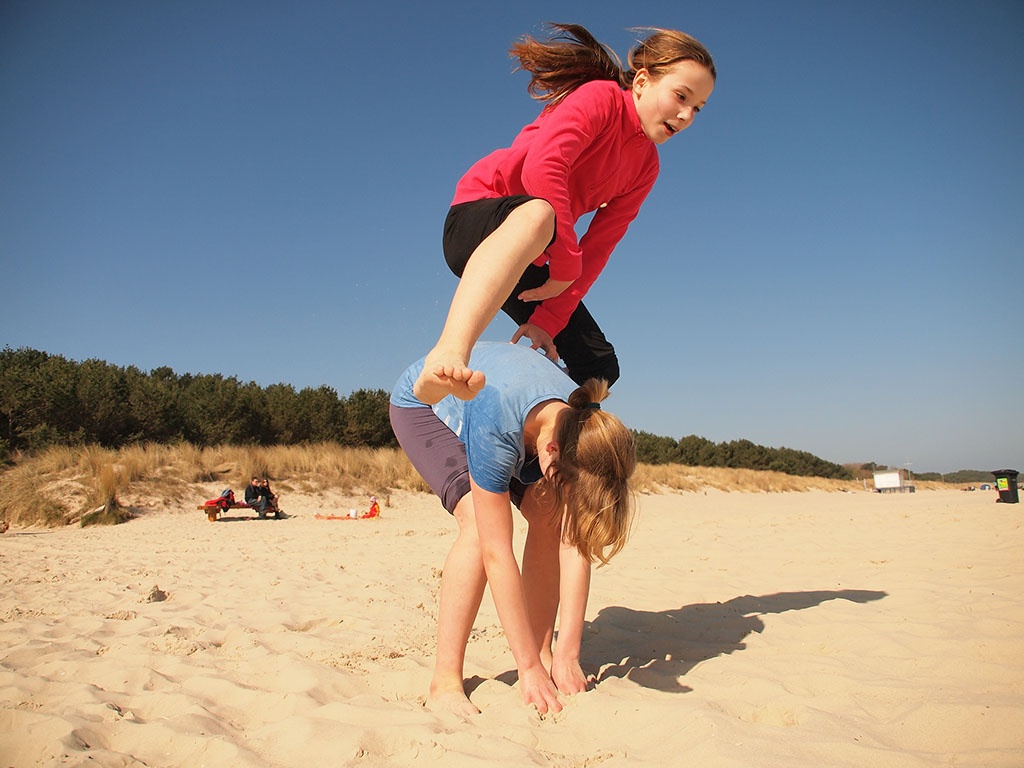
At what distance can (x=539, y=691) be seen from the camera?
6.22 feet

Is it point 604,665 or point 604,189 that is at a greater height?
point 604,189

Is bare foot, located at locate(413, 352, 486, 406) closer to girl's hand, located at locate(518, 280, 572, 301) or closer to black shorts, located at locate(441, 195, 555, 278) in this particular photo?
black shorts, located at locate(441, 195, 555, 278)

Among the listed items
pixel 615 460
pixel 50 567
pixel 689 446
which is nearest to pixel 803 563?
pixel 615 460

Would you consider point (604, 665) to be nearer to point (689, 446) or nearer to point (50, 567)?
point (50, 567)

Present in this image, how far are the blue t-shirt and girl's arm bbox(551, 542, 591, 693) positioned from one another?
1.05 feet

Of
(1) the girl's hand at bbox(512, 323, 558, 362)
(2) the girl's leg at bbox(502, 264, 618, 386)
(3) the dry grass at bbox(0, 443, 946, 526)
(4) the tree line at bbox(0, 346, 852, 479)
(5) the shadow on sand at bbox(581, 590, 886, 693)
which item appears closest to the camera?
(5) the shadow on sand at bbox(581, 590, 886, 693)

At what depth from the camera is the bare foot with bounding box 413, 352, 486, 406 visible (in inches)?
50.4

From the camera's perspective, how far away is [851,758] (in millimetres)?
1431

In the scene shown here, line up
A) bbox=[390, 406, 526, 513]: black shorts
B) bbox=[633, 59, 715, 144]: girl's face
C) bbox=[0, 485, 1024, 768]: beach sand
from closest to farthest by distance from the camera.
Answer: bbox=[0, 485, 1024, 768]: beach sand < bbox=[633, 59, 715, 144]: girl's face < bbox=[390, 406, 526, 513]: black shorts

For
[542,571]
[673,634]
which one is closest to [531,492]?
[542,571]

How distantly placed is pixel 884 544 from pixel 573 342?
174 inches

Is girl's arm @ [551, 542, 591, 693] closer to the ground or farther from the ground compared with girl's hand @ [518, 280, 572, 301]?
closer to the ground

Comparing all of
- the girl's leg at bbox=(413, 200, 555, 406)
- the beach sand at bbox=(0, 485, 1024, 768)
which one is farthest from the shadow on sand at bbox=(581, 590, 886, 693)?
the girl's leg at bbox=(413, 200, 555, 406)

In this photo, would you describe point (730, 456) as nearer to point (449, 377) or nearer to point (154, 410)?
point (154, 410)
